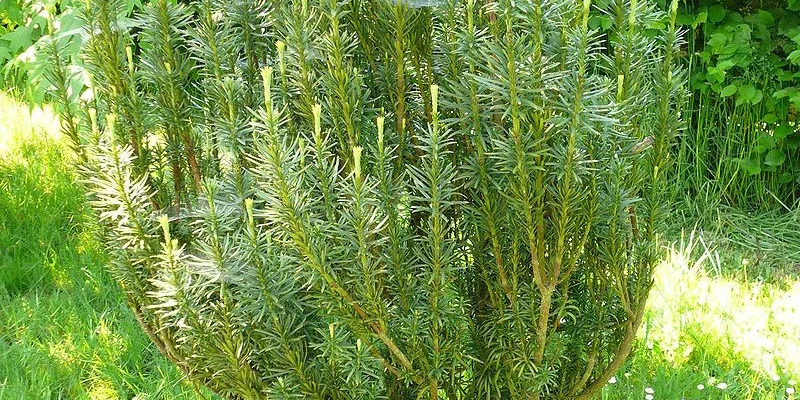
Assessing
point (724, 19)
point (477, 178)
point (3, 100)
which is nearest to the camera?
point (477, 178)

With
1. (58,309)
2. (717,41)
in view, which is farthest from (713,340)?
(58,309)

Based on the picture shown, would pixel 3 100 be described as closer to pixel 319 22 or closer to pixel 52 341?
pixel 52 341

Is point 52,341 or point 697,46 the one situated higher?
point 697,46

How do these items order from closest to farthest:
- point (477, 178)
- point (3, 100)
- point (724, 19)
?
point (477, 178), point (724, 19), point (3, 100)

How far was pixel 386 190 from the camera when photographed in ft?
5.38

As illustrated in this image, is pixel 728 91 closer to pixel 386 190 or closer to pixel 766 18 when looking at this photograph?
pixel 766 18

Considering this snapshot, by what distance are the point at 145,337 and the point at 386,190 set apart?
2240 millimetres

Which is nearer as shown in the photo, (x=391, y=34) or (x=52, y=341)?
(x=391, y=34)

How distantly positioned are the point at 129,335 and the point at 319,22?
7.43 ft

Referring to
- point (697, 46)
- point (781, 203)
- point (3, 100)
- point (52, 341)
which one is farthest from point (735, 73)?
point (3, 100)

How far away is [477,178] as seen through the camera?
167 cm

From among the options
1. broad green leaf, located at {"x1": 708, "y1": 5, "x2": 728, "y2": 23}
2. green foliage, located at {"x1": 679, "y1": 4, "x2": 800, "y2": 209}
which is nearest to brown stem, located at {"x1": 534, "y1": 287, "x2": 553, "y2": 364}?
green foliage, located at {"x1": 679, "y1": 4, "x2": 800, "y2": 209}

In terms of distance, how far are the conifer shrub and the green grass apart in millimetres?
839

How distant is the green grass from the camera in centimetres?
325
